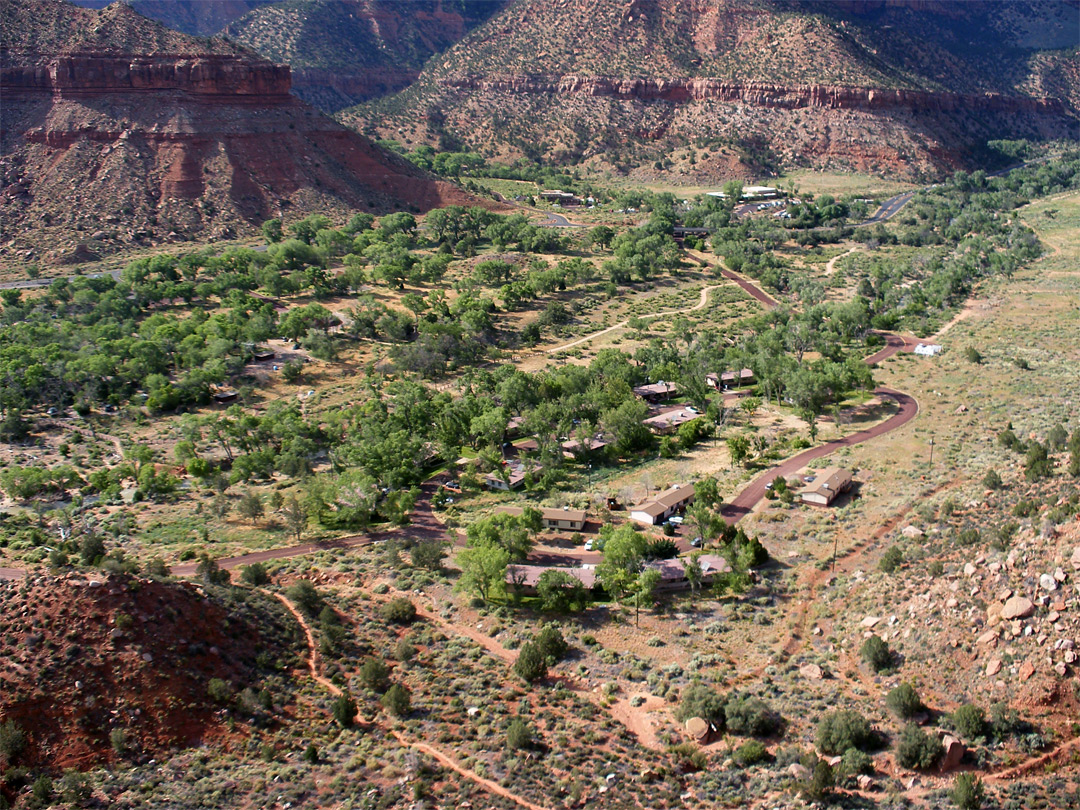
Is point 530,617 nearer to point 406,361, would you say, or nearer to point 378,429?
point 378,429

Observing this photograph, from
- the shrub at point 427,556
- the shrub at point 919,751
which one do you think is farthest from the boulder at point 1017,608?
the shrub at point 427,556

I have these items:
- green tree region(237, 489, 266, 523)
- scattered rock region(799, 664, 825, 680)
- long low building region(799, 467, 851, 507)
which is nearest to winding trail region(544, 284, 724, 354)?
long low building region(799, 467, 851, 507)

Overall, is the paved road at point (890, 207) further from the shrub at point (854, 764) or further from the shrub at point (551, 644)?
the shrub at point (854, 764)

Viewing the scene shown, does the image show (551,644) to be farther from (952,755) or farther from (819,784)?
(952,755)

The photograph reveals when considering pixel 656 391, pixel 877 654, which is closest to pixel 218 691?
pixel 877 654

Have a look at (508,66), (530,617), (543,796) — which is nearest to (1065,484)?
(530,617)

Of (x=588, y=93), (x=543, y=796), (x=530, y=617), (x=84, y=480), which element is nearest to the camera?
(x=543, y=796)
